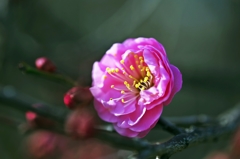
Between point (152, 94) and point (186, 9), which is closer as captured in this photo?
point (152, 94)

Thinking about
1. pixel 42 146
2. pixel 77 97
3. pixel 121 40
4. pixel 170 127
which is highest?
pixel 121 40

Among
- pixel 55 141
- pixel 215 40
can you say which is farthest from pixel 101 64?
pixel 215 40

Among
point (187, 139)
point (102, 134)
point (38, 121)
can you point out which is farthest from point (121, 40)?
point (187, 139)

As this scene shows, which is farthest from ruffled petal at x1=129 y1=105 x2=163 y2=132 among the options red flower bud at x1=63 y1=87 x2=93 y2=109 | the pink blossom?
red flower bud at x1=63 y1=87 x2=93 y2=109

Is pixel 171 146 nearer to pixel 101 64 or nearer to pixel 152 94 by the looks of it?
pixel 152 94

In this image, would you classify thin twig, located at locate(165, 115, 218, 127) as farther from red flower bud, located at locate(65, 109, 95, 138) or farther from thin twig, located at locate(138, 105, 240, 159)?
red flower bud, located at locate(65, 109, 95, 138)

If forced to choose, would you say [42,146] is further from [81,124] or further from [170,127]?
[170,127]

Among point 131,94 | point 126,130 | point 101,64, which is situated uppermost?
point 101,64
